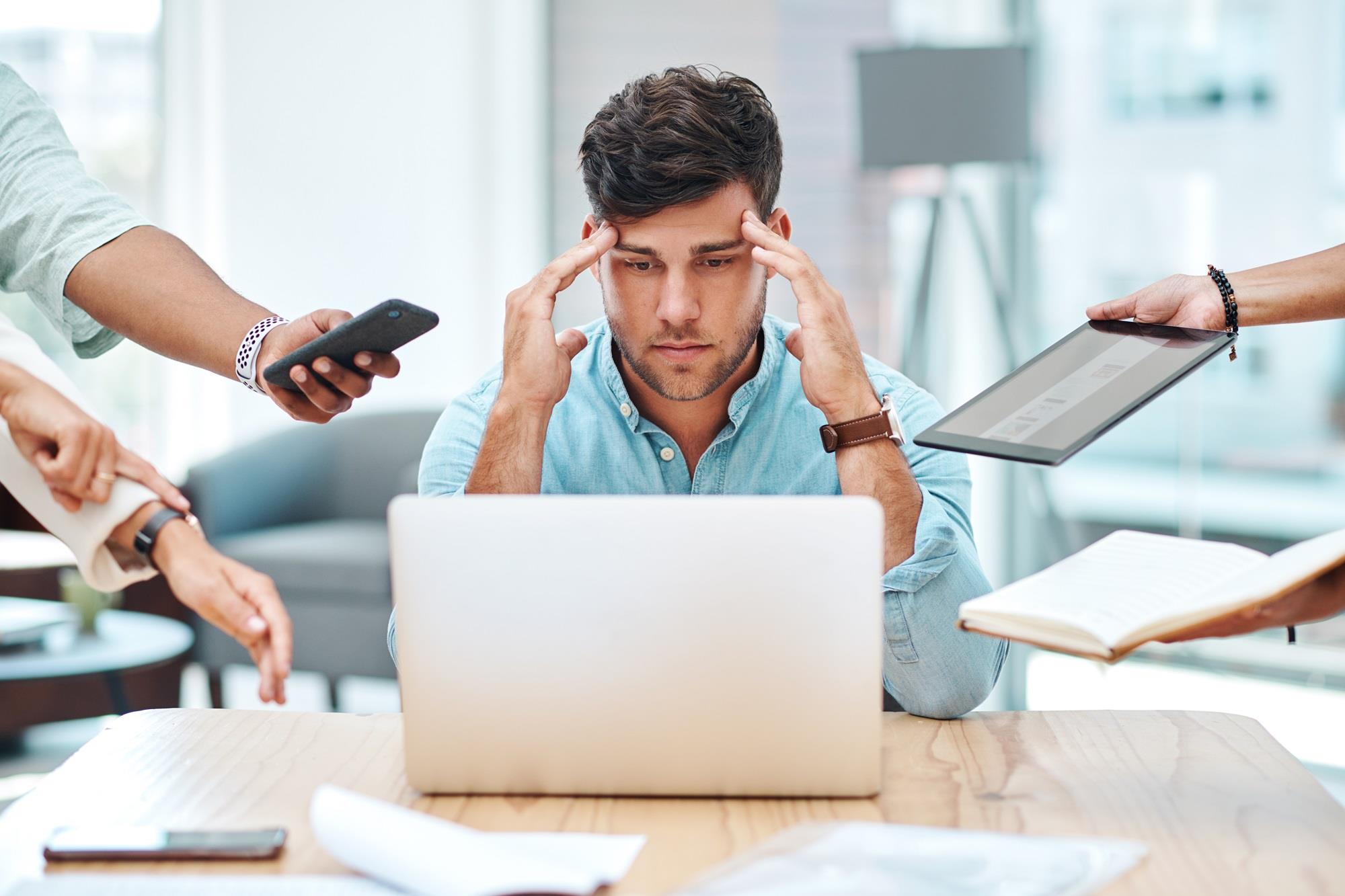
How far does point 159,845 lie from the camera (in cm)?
98

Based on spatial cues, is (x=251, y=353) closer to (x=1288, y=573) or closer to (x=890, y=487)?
(x=890, y=487)

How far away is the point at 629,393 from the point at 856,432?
40 centimetres

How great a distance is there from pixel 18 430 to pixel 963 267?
353 cm

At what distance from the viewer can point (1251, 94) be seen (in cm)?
355

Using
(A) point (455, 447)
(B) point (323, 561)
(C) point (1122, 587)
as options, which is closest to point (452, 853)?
(C) point (1122, 587)

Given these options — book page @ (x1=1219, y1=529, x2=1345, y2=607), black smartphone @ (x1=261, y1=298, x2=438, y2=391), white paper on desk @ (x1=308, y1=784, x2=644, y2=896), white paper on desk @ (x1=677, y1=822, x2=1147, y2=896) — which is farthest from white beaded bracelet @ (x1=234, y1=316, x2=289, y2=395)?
book page @ (x1=1219, y1=529, x2=1345, y2=607)

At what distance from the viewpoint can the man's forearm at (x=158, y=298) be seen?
5.09ft

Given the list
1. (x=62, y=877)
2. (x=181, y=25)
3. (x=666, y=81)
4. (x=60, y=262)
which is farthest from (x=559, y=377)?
(x=181, y=25)

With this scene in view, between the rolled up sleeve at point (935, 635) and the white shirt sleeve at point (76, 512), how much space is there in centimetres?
80

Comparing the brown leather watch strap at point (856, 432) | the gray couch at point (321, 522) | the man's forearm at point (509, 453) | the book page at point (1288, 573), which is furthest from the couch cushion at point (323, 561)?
the book page at point (1288, 573)

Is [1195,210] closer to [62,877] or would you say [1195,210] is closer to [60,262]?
[60,262]

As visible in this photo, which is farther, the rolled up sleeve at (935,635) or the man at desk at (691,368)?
the man at desk at (691,368)

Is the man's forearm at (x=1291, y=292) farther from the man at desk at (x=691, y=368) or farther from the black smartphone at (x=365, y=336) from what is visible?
the black smartphone at (x=365, y=336)

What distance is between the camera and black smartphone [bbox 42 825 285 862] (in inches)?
38.1
